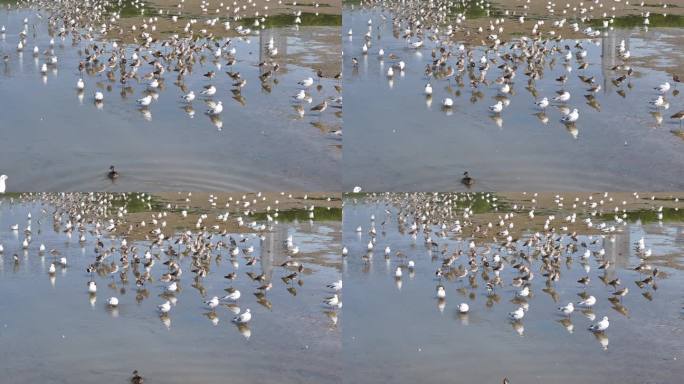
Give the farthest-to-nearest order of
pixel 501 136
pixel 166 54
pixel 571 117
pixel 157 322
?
1. pixel 166 54
2. pixel 571 117
3. pixel 501 136
4. pixel 157 322

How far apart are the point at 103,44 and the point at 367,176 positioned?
6.19 metres

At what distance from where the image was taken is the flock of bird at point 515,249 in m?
19.9

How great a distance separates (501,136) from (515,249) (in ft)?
5.98

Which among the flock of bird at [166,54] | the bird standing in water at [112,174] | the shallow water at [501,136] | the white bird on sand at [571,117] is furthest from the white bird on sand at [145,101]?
the white bird on sand at [571,117]

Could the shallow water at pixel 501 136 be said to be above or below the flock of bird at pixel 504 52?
below

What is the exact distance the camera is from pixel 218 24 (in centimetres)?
2438

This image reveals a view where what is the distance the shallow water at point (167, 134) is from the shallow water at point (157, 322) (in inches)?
39.7

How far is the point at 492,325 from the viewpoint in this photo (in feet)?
62.6

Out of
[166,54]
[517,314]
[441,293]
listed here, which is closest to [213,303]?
[441,293]

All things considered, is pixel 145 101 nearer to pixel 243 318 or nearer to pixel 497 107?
pixel 243 318

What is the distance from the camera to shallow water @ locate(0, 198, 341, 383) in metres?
17.8

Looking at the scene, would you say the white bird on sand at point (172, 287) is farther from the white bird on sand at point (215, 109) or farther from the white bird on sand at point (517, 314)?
the white bird on sand at point (517, 314)

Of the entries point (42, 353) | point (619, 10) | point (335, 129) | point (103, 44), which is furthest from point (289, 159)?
point (619, 10)

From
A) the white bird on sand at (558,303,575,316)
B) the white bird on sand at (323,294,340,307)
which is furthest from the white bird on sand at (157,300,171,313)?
the white bird on sand at (558,303,575,316)
